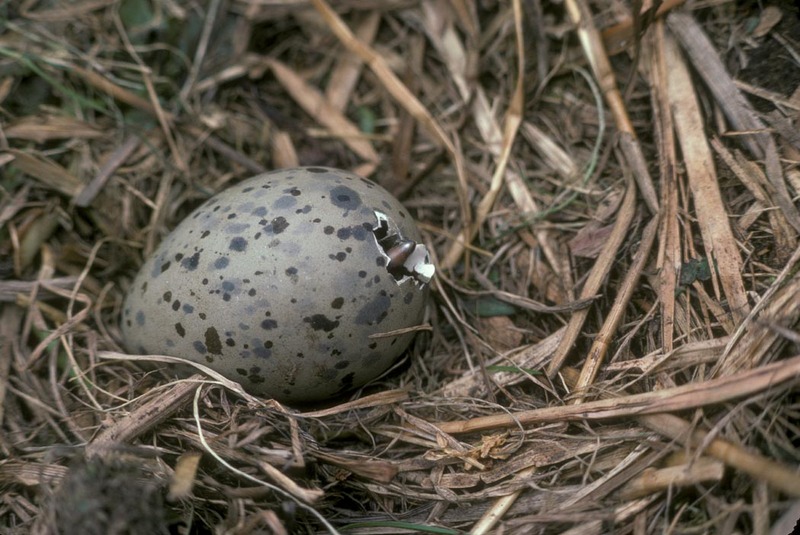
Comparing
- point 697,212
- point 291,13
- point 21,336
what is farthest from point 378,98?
point 21,336

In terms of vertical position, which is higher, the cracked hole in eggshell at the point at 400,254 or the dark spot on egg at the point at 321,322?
the cracked hole in eggshell at the point at 400,254

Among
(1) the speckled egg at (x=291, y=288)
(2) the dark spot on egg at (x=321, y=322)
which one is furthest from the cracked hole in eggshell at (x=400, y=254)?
(2) the dark spot on egg at (x=321, y=322)

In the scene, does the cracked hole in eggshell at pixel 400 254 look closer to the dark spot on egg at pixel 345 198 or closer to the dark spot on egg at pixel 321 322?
the dark spot on egg at pixel 345 198

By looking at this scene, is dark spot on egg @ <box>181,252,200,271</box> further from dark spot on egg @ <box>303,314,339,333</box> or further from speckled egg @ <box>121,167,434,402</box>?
dark spot on egg @ <box>303,314,339,333</box>

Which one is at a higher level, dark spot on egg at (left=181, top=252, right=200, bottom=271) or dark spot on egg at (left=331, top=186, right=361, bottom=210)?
dark spot on egg at (left=331, top=186, right=361, bottom=210)

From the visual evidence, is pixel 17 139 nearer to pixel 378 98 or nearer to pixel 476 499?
pixel 378 98

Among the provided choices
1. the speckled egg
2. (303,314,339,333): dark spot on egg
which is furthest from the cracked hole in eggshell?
(303,314,339,333): dark spot on egg

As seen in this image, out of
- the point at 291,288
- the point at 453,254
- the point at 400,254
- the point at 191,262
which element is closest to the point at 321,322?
the point at 291,288
